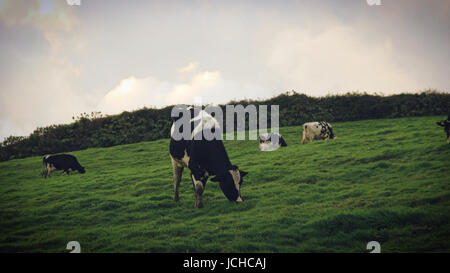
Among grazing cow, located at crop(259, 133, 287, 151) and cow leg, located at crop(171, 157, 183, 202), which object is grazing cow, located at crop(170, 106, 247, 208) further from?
grazing cow, located at crop(259, 133, 287, 151)

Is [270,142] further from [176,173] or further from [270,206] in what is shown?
[270,206]

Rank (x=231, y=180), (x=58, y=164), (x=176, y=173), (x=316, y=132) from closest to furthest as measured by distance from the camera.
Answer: (x=231, y=180) → (x=176, y=173) → (x=58, y=164) → (x=316, y=132)

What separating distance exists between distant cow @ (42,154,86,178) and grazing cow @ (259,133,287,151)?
12.1 metres

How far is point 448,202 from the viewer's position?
10977 mm

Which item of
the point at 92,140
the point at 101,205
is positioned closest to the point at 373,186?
the point at 101,205

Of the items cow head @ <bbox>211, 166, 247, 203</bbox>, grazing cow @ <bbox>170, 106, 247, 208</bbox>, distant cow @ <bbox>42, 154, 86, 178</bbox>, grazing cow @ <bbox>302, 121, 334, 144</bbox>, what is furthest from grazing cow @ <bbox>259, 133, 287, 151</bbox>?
cow head @ <bbox>211, 166, 247, 203</bbox>

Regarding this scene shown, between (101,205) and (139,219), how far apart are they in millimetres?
2775

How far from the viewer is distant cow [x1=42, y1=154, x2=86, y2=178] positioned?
23.1m

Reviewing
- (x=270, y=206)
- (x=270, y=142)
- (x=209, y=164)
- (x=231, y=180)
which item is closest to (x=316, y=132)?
(x=270, y=142)

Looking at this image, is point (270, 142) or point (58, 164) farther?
point (270, 142)

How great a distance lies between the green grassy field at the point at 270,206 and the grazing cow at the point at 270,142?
189 centimetres

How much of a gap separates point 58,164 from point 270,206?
1625 centimetres

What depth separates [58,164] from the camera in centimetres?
2325

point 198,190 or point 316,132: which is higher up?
point 316,132
